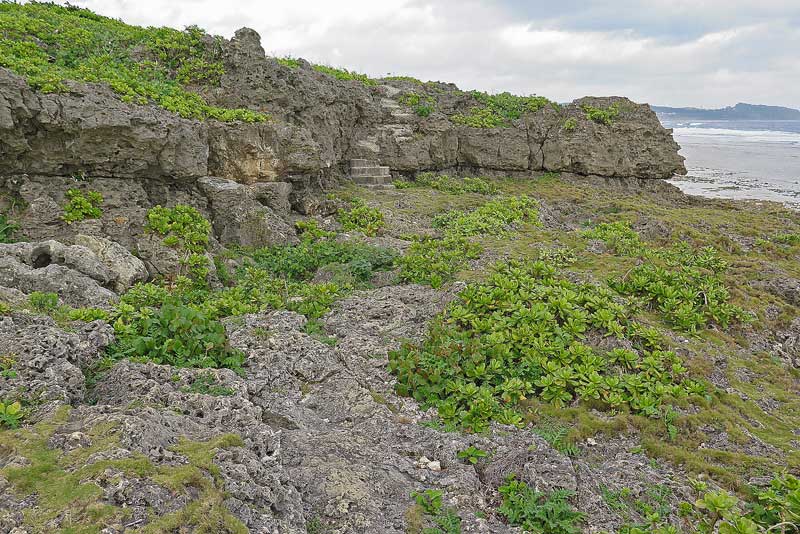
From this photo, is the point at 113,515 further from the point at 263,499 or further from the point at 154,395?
the point at 154,395

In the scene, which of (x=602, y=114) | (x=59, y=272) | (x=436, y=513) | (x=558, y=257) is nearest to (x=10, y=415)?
(x=436, y=513)

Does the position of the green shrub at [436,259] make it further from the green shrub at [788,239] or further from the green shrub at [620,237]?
the green shrub at [788,239]

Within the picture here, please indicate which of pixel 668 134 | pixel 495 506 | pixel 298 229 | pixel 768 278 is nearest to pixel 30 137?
pixel 298 229

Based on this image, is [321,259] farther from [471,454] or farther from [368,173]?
[368,173]

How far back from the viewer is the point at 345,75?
21.8 meters

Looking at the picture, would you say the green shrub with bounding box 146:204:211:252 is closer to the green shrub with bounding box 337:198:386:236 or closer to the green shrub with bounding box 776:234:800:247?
the green shrub with bounding box 337:198:386:236

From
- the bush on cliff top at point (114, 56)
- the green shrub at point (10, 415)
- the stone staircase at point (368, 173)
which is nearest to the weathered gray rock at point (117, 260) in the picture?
the bush on cliff top at point (114, 56)

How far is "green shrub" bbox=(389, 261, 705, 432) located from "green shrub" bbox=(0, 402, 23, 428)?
4.39 metres

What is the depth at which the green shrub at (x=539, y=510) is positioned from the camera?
482 centimetres

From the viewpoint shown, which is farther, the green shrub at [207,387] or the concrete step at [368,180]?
the concrete step at [368,180]

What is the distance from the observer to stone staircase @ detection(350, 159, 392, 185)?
1928 cm

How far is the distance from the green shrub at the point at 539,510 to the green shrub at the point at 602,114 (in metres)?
21.0

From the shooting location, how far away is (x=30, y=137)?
33.9ft

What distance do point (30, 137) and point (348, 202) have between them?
335 inches
